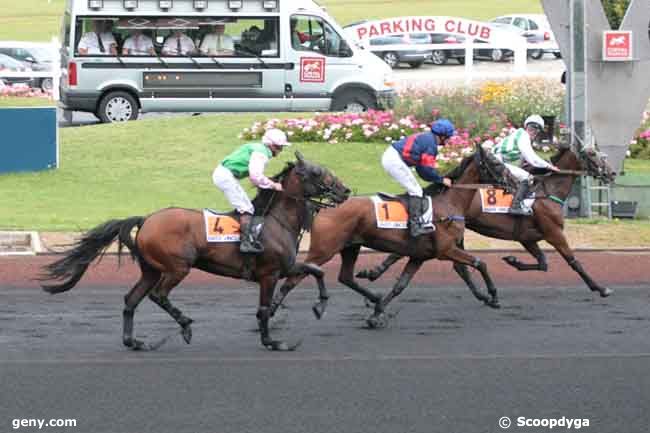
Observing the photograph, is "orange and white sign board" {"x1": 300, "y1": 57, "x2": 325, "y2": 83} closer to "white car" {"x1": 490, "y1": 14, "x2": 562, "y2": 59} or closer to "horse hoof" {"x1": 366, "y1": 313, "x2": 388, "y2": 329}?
"horse hoof" {"x1": 366, "y1": 313, "x2": 388, "y2": 329}

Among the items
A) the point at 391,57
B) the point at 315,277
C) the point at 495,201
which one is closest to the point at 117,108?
the point at 495,201

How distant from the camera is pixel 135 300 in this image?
479 inches

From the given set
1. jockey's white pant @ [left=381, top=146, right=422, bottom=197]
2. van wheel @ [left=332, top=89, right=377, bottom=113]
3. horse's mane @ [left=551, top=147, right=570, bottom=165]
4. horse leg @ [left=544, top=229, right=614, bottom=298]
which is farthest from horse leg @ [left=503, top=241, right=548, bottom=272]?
van wheel @ [left=332, top=89, right=377, bottom=113]

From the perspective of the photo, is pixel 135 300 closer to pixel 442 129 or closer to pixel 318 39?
pixel 442 129

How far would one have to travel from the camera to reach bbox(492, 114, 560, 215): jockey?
50.3ft

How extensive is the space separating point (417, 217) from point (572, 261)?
2268mm

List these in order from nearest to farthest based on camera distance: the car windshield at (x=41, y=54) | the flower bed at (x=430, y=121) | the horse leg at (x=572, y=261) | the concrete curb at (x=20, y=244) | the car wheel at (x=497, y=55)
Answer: the horse leg at (x=572, y=261) → the concrete curb at (x=20, y=244) → the flower bed at (x=430, y=121) → the car windshield at (x=41, y=54) → the car wheel at (x=497, y=55)

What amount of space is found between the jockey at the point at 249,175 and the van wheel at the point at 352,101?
15.3 meters

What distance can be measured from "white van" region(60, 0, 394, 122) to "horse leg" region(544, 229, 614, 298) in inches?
479

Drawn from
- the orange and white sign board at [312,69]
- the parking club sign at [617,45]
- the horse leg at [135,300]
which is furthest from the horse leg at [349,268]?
the orange and white sign board at [312,69]

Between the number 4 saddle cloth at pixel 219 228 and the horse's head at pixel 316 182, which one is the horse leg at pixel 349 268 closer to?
the horse's head at pixel 316 182

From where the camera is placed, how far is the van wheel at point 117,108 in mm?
27672

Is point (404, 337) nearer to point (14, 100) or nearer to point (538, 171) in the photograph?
point (538, 171)

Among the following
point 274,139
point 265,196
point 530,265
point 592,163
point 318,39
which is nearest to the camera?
point 274,139
